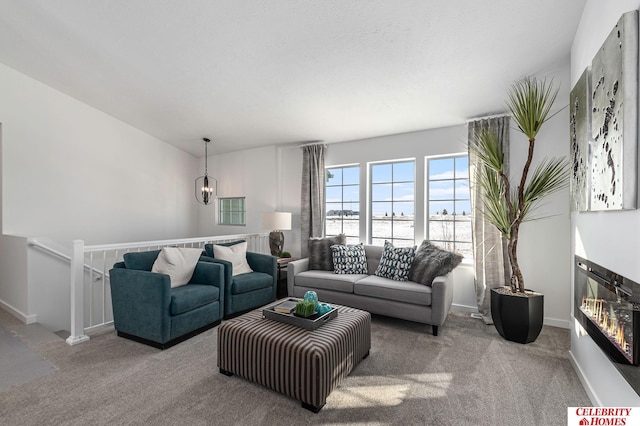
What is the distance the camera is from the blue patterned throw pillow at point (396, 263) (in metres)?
3.49

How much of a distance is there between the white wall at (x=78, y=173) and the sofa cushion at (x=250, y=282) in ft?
9.46

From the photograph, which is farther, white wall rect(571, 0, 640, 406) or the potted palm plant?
the potted palm plant

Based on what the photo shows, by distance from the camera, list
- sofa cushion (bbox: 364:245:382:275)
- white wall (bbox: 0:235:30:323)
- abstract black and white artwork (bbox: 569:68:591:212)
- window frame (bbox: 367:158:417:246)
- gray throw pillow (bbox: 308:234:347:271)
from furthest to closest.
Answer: window frame (bbox: 367:158:417:246), gray throw pillow (bbox: 308:234:347:271), sofa cushion (bbox: 364:245:382:275), white wall (bbox: 0:235:30:323), abstract black and white artwork (bbox: 569:68:591:212)

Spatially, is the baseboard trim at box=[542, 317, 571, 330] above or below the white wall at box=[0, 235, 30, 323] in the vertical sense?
below

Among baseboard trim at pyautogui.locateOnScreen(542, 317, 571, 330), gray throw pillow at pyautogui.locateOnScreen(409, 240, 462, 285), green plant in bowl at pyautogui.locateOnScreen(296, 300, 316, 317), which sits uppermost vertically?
gray throw pillow at pyautogui.locateOnScreen(409, 240, 462, 285)

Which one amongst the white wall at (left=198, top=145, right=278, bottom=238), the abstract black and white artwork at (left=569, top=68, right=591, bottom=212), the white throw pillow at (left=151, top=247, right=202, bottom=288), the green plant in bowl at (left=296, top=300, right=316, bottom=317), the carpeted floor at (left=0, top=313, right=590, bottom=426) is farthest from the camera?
the white wall at (left=198, top=145, right=278, bottom=238)

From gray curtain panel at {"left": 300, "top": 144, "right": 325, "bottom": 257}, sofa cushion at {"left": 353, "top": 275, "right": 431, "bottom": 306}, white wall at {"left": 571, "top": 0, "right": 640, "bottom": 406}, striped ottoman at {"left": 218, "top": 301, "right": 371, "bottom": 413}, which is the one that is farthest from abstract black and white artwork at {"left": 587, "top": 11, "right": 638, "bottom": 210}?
gray curtain panel at {"left": 300, "top": 144, "right": 325, "bottom": 257}

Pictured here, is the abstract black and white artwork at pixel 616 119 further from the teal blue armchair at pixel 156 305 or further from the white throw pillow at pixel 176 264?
the white throw pillow at pixel 176 264

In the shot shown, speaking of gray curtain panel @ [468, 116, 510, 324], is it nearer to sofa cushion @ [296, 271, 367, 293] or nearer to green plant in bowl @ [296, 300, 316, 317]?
sofa cushion @ [296, 271, 367, 293]

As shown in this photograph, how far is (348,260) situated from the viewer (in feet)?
12.9

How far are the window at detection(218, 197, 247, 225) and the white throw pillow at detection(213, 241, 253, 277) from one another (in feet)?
5.99

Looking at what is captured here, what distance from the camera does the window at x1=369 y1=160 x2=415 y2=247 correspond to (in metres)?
4.28

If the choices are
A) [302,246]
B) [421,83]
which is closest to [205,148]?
[302,246]

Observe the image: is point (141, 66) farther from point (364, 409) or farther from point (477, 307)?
point (477, 307)
